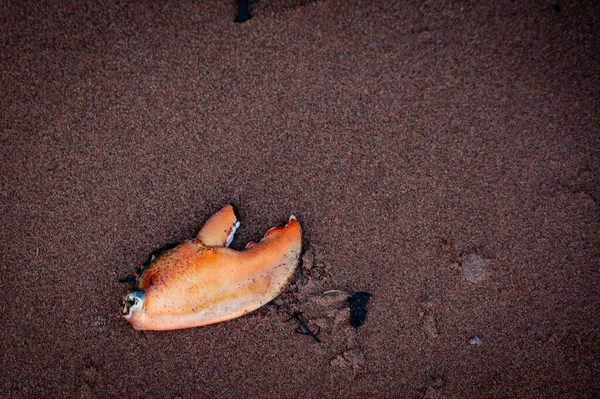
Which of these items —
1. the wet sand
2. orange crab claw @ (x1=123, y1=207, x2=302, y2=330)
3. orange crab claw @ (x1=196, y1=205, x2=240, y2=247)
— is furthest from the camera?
the wet sand

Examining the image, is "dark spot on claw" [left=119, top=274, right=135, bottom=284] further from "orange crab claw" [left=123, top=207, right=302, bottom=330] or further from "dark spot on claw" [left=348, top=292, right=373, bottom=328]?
"dark spot on claw" [left=348, top=292, right=373, bottom=328]

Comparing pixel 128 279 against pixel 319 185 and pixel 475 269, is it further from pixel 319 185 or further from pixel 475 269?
pixel 475 269

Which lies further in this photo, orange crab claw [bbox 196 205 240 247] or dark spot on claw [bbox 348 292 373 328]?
dark spot on claw [bbox 348 292 373 328]

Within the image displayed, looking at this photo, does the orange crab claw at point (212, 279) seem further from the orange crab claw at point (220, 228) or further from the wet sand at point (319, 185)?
the wet sand at point (319, 185)

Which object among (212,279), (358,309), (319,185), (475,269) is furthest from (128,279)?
(475,269)

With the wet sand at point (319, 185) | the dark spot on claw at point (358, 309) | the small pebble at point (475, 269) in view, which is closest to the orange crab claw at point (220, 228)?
the wet sand at point (319, 185)

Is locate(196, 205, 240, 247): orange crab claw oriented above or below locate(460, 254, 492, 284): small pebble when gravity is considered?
above

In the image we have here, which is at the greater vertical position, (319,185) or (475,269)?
(319,185)

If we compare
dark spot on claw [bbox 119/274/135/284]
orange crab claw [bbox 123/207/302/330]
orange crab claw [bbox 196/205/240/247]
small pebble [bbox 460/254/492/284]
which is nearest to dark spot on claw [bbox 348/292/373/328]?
orange crab claw [bbox 123/207/302/330]
